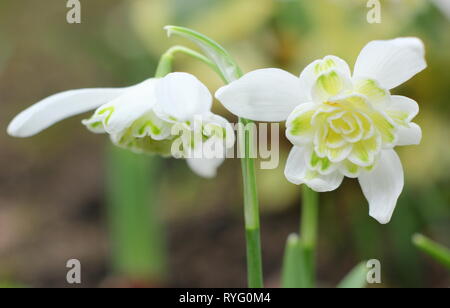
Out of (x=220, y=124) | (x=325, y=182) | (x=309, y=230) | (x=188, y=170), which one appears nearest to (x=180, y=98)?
(x=220, y=124)

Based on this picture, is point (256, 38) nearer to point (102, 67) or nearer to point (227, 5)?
point (227, 5)

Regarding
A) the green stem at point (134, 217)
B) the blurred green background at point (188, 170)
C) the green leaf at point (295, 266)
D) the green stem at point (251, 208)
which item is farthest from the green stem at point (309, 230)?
the green stem at point (134, 217)

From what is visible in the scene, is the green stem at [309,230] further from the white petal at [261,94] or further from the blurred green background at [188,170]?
the blurred green background at [188,170]

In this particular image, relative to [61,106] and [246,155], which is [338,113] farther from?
[61,106]

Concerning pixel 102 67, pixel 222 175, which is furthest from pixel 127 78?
pixel 222 175

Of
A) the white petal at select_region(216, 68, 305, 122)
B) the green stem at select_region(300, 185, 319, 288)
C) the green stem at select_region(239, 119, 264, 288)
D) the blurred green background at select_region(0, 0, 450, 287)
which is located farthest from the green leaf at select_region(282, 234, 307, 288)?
the blurred green background at select_region(0, 0, 450, 287)

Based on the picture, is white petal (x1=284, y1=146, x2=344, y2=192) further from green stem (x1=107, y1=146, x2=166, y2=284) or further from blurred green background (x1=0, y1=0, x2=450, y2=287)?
green stem (x1=107, y1=146, x2=166, y2=284)
